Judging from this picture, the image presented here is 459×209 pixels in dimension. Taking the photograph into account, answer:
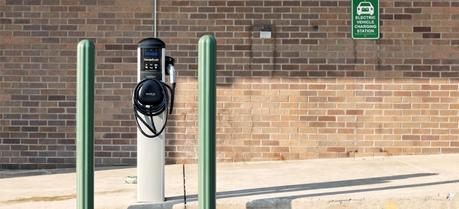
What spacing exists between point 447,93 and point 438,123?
443 millimetres

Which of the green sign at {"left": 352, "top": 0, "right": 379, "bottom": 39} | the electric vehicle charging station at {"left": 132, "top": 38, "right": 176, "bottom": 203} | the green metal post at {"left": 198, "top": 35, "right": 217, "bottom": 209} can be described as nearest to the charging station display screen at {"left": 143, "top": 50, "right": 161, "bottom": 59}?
the electric vehicle charging station at {"left": 132, "top": 38, "right": 176, "bottom": 203}

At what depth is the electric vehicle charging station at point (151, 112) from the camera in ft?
21.4

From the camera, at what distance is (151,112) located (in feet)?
21.5

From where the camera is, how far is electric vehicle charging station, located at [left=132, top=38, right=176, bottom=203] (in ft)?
21.4

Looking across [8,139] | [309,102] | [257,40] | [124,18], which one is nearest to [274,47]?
[257,40]

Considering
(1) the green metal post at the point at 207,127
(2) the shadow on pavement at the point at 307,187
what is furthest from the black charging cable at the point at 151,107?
(2) the shadow on pavement at the point at 307,187

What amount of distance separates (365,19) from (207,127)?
15.4ft

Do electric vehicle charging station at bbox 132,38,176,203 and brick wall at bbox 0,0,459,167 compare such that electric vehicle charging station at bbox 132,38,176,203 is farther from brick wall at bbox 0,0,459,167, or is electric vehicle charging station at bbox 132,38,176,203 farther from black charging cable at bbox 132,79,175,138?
brick wall at bbox 0,0,459,167

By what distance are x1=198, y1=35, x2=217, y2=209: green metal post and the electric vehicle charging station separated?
68 cm

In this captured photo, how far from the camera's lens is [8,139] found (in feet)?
32.4

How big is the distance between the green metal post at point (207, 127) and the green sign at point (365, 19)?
4392 millimetres

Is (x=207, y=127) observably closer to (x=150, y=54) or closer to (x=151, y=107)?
(x=151, y=107)

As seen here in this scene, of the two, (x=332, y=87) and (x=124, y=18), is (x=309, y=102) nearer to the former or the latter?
(x=332, y=87)

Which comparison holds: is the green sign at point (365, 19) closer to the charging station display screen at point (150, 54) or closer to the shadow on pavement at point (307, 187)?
the shadow on pavement at point (307, 187)
